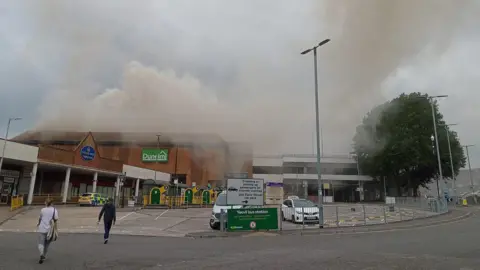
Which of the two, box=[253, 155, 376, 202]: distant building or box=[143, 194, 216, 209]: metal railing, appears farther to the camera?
box=[253, 155, 376, 202]: distant building

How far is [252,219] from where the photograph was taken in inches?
682

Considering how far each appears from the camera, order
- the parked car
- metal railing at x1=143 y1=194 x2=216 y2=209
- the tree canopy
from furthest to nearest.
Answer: the tree canopy < metal railing at x1=143 y1=194 x2=216 y2=209 < the parked car

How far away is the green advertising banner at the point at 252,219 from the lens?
17109mm

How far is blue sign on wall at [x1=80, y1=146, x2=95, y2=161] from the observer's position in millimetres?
38600

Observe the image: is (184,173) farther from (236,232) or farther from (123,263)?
(123,263)

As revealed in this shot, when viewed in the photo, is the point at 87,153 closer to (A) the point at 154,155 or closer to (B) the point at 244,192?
(A) the point at 154,155

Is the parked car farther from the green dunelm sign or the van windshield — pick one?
the green dunelm sign

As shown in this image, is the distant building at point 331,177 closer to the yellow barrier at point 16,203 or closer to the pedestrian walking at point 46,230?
the yellow barrier at point 16,203

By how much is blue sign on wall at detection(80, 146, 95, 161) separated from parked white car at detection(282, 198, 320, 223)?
24223 millimetres

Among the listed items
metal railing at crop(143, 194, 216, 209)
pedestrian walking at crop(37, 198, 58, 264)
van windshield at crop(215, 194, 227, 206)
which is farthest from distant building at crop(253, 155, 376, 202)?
pedestrian walking at crop(37, 198, 58, 264)

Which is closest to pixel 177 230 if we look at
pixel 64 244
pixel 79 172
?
pixel 64 244

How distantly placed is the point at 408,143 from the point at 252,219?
4653cm

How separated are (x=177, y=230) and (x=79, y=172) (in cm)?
2591

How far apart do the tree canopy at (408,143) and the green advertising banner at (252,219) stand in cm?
4282
